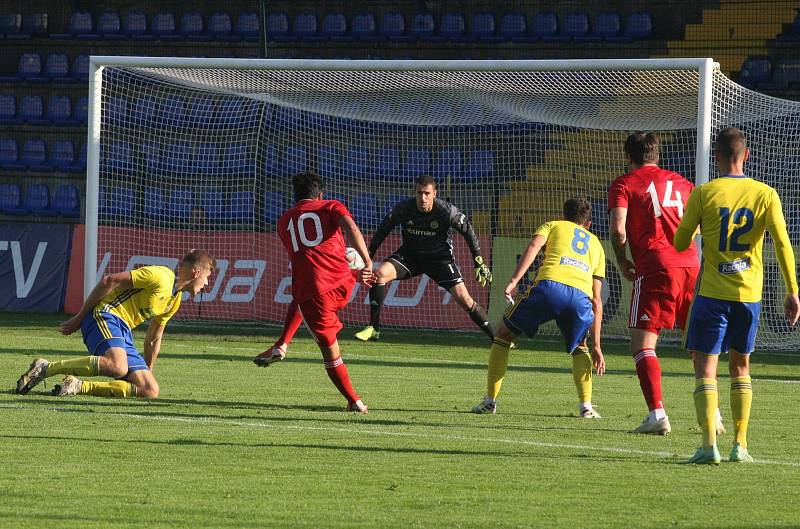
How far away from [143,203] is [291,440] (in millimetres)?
15008

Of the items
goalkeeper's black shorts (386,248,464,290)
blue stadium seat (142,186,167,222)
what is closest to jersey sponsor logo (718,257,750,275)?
goalkeeper's black shorts (386,248,464,290)

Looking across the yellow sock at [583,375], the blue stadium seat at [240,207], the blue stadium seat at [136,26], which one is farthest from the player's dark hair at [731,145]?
the blue stadium seat at [136,26]

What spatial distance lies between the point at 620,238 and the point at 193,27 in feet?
66.0

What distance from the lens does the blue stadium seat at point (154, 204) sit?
23.0 meters

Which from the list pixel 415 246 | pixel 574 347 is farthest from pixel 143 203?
pixel 574 347

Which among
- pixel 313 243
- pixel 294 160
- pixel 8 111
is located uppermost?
pixel 313 243

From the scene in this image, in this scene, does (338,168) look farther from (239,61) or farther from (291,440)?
(291,440)

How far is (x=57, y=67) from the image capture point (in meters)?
27.8

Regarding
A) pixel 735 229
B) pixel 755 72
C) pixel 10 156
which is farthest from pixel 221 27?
pixel 735 229

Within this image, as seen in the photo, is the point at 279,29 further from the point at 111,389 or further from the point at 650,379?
the point at 650,379

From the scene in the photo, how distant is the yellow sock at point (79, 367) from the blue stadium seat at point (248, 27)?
17240 mm

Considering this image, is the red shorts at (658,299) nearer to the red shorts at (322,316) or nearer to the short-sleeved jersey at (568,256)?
the short-sleeved jersey at (568,256)

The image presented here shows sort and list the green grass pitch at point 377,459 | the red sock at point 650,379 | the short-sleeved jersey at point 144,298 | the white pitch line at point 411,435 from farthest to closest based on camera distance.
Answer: the short-sleeved jersey at point 144,298 → the red sock at point 650,379 → the white pitch line at point 411,435 → the green grass pitch at point 377,459

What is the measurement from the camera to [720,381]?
1452 centimetres
